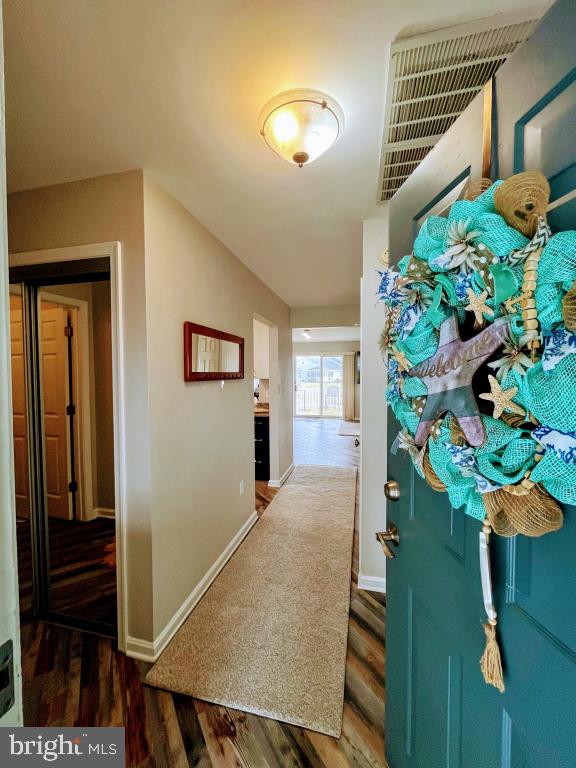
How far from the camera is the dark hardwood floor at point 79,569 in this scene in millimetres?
1837

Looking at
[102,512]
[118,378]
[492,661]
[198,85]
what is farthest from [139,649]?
[198,85]

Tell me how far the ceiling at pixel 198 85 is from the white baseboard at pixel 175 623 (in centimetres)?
237

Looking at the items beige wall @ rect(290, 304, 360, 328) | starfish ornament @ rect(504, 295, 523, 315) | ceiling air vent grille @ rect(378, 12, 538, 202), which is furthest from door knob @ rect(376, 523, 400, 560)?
beige wall @ rect(290, 304, 360, 328)

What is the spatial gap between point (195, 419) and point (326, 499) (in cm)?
216

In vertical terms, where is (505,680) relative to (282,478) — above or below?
above

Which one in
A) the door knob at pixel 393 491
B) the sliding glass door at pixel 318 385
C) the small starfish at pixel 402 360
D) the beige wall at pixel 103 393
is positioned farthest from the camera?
the sliding glass door at pixel 318 385

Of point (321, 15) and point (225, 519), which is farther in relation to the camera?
point (225, 519)

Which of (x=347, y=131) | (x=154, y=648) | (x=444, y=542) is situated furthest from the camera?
(x=154, y=648)

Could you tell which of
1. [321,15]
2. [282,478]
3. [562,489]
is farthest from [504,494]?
[282,478]

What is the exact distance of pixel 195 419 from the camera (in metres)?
1.92

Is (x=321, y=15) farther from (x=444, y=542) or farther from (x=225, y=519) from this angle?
(x=225, y=519)

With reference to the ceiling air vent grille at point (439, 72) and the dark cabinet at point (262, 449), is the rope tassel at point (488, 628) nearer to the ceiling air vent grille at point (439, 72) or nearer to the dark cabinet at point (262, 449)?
the ceiling air vent grille at point (439, 72)

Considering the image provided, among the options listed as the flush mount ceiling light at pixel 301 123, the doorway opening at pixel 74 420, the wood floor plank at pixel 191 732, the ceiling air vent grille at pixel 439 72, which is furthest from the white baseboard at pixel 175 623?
the ceiling air vent grille at pixel 439 72

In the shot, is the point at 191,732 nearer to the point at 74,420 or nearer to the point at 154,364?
the point at 154,364
